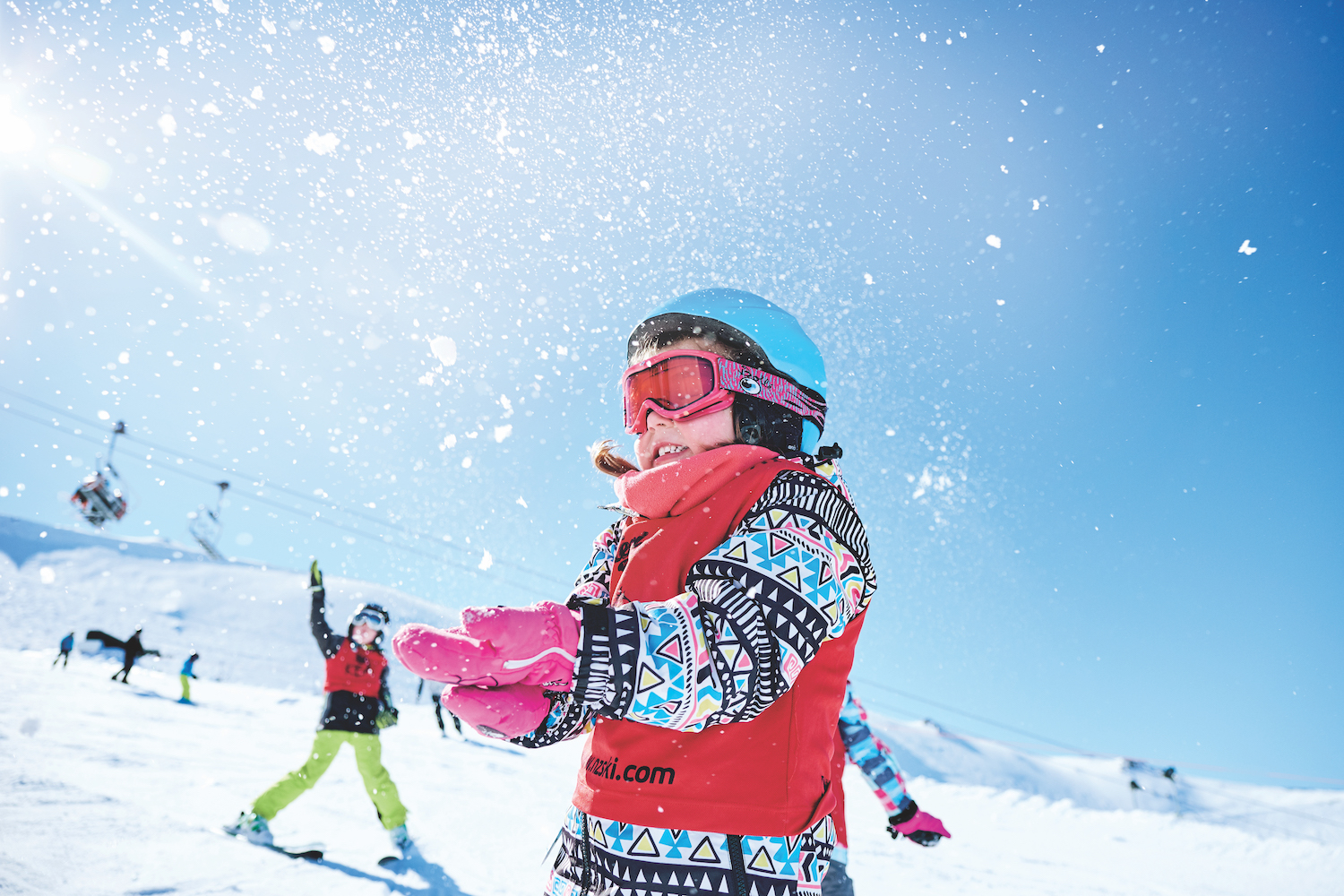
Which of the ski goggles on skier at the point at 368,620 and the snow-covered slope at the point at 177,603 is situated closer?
the ski goggles on skier at the point at 368,620

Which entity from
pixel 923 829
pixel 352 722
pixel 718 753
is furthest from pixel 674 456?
pixel 352 722

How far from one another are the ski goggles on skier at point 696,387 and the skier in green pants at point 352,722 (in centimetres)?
460

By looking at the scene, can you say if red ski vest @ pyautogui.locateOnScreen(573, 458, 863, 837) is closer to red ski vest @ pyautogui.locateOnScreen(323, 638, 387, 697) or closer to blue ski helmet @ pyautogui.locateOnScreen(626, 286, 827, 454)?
blue ski helmet @ pyautogui.locateOnScreen(626, 286, 827, 454)

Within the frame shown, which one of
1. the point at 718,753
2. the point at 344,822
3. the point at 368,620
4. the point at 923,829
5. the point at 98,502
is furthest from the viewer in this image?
the point at 98,502

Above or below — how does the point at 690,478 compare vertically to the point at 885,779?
above

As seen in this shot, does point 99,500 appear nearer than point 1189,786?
Yes

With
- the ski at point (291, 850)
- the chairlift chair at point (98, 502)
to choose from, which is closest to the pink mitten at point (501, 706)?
the ski at point (291, 850)

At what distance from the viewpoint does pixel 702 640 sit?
885 mm

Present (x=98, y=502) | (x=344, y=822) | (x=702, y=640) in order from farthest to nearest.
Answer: (x=98, y=502), (x=344, y=822), (x=702, y=640)

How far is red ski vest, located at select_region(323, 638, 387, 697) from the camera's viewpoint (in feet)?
18.4

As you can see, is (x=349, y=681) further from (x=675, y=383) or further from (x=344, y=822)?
(x=675, y=383)

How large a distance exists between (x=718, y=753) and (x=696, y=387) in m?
0.79

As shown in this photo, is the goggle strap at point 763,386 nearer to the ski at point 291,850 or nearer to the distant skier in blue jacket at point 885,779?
the distant skier in blue jacket at point 885,779

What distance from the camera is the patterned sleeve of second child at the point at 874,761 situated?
344 cm
